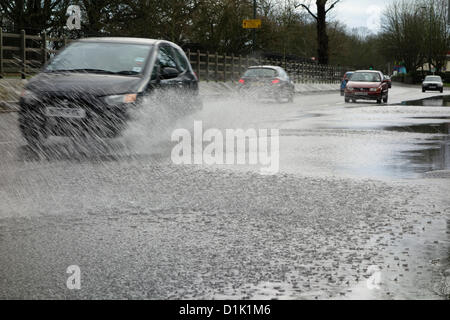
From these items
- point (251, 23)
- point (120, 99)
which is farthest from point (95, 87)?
point (251, 23)

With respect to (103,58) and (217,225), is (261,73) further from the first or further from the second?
(217,225)

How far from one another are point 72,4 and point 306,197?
3111cm

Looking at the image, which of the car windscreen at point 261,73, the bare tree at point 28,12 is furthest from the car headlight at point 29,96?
the bare tree at point 28,12

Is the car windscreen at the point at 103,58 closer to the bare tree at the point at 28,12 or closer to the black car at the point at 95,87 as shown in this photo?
the black car at the point at 95,87

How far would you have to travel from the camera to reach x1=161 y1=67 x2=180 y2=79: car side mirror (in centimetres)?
1194

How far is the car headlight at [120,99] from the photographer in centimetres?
1050

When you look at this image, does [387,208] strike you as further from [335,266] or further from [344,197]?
[335,266]

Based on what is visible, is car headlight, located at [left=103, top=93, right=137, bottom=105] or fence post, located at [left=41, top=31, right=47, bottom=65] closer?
car headlight, located at [left=103, top=93, right=137, bottom=105]

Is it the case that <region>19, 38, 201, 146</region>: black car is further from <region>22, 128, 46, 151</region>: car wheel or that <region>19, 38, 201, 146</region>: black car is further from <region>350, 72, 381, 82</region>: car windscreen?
<region>350, 72, 381, 82</region>: car windscreen

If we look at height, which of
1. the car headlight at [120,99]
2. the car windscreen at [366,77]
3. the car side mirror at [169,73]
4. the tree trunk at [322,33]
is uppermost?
the tree trunk at [322,33]

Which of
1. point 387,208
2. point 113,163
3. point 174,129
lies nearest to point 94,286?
point 387,208

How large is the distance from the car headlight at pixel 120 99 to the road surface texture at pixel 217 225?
0.34 m

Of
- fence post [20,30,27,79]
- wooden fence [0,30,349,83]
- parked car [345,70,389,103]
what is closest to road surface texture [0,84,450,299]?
fence post [20,30,27,79]

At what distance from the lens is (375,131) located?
16547mm
